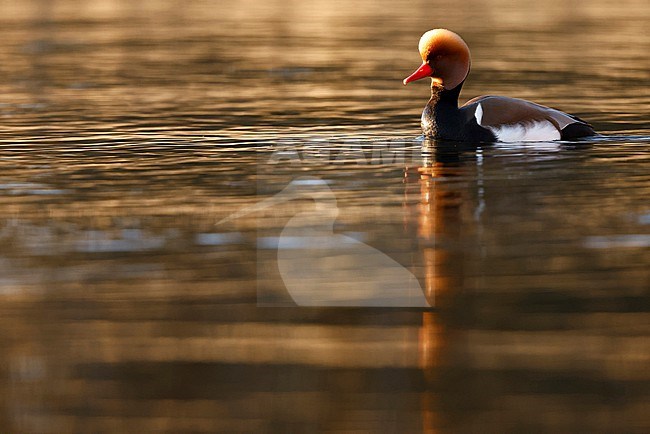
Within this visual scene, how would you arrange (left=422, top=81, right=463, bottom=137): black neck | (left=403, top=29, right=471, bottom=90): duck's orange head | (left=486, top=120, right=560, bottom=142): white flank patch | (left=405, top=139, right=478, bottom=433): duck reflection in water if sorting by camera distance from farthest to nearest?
(left=403, top=29, right=471, bottom=90): duck's orange head < (left=422, top=81, right=463, bottom=137): black neck < (left=486, top=120, right=560, bottom=142): white flank patch < (left=405, top=139, right=478, bottom=433): duck reflection in water

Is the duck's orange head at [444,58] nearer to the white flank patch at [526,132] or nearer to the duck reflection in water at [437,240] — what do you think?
the duck reflection in water at [437,240]

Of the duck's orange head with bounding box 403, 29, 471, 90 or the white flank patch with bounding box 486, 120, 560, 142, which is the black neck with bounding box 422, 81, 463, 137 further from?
the white flank patch with bounding box 486, 120, 560, 142

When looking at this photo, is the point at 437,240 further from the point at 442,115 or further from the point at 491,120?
the point at 442,115

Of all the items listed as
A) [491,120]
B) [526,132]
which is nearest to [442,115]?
[491,120]

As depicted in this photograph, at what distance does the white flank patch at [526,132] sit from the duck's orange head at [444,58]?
1.05m

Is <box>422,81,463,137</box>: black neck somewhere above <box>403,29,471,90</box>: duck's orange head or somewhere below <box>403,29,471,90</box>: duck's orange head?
below

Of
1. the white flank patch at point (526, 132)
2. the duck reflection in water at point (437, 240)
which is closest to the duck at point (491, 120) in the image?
the white flank patch at point (526, 132)

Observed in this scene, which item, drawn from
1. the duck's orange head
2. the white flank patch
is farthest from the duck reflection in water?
the duck's orange head

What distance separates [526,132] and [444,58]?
145 centimetres

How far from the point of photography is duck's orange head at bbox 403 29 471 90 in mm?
13102

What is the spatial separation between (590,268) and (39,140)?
23.2 feet

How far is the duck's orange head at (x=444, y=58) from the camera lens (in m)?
13.1

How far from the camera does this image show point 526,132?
40.2 feet

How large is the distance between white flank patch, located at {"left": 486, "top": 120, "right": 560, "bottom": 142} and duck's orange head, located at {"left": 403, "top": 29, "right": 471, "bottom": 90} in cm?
105
